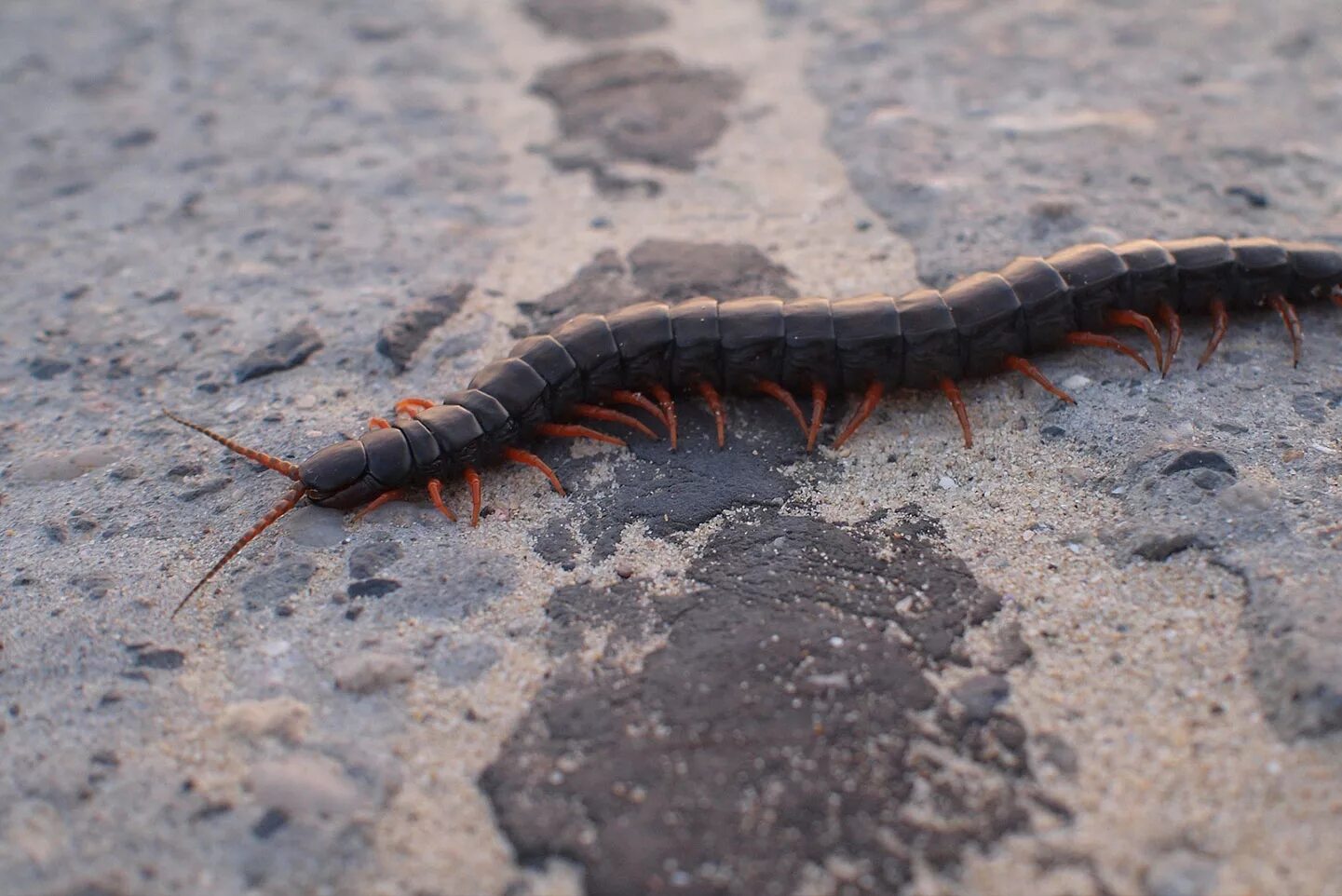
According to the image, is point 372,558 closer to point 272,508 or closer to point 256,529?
point 256,529

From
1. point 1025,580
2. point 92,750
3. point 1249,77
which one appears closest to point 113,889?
point 92,750

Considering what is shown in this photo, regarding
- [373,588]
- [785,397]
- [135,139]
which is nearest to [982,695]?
[785,397]

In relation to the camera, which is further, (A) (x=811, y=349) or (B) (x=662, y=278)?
(B) (x=662, y=278)

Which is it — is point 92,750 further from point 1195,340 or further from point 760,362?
point 1195,340

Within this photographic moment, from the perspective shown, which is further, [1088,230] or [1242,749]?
[1088,230]

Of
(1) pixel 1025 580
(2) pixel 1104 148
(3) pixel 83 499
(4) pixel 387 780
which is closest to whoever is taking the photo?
(4) pixel 387 780

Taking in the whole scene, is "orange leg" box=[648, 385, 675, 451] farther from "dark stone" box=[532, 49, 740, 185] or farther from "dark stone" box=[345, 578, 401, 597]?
"dark stone" box=[532, 49, 740, 185]
